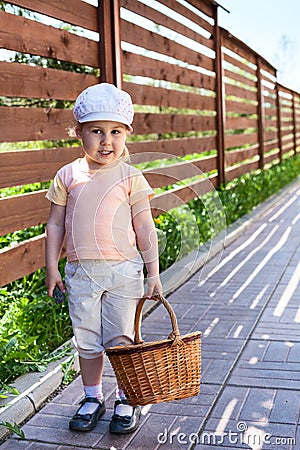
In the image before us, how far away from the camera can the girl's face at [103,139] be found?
9.95ft

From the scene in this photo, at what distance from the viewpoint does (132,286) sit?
3180 mm

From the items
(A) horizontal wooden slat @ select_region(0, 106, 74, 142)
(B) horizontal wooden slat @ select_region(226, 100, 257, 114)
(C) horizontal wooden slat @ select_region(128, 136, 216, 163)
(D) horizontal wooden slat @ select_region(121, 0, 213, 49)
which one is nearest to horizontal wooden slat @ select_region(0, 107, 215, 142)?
(A) horizontal wooden slat @ select_region(0, 106, 74, 142)

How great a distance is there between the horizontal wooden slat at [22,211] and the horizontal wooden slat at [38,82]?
583mm

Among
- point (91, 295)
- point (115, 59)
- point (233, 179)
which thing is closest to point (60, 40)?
point (115, 59)

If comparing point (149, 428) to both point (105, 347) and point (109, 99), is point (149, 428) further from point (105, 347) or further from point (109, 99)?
point (109, 99)


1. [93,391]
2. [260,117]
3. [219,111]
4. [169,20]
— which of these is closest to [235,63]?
[219,111]

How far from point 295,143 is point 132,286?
16.2 m

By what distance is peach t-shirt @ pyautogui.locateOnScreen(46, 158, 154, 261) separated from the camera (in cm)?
311

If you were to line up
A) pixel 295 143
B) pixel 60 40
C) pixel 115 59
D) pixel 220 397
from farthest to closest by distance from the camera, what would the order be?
pixel 295 143, pixel 115 59, pixel 60 40, pixel 220 397

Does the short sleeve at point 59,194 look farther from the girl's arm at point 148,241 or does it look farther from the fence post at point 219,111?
the fence post at point 219,111

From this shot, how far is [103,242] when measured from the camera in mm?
3123

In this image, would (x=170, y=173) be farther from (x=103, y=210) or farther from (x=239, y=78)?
(x=239, y=78)

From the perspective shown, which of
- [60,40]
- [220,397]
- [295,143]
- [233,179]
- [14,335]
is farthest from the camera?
[295,143]

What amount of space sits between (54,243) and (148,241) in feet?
1.31
